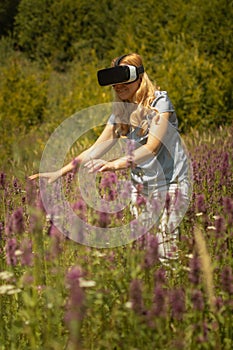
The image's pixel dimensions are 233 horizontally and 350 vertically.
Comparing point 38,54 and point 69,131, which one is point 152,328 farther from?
point 38,54

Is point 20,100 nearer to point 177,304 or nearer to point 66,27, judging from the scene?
point 177,304

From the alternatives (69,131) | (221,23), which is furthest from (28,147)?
(221,23)

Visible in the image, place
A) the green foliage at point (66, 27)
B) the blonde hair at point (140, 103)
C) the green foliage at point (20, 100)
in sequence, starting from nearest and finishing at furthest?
1. the blonde hair at point (140, 103)
2. the green foliage at point (20, 100)
3. the green foliage at point (66, 27)

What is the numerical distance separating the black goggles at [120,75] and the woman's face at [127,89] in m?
0.06

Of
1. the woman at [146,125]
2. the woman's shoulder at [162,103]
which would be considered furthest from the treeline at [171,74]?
the woman's shoulder at [162,103]

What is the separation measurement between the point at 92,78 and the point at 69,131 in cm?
109

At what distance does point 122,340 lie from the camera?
7.25ft

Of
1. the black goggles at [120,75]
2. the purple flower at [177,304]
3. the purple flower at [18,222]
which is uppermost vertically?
the black goggles at [120,75]

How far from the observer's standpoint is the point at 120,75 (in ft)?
11.0

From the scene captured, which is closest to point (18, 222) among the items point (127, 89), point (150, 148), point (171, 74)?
point (150, 148)

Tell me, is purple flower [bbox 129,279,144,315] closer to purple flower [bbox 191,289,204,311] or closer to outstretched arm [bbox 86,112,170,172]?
purple flower [bbox 191,289,204,311]

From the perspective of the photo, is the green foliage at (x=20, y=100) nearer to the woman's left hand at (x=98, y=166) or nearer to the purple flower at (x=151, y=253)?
the woman's left hand at (x=98, y=166)

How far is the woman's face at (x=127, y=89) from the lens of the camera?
11.4 ft

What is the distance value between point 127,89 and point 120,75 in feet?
0.50
